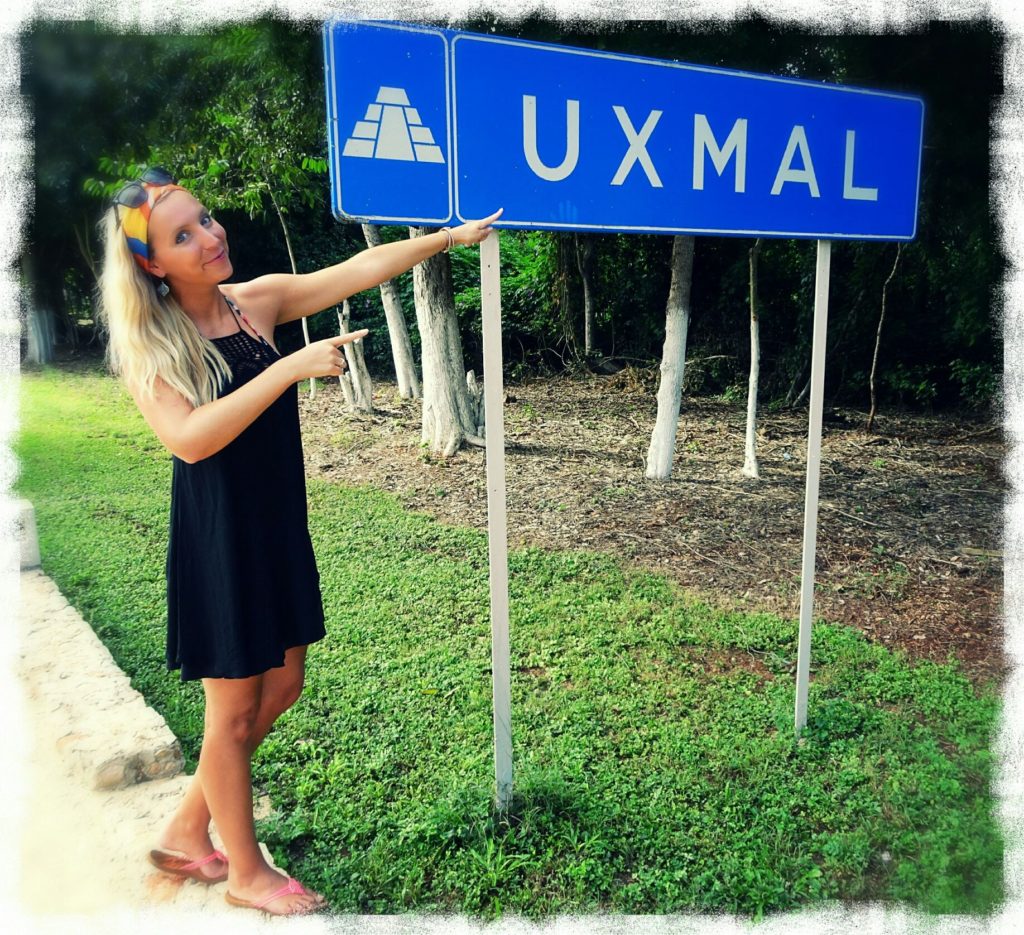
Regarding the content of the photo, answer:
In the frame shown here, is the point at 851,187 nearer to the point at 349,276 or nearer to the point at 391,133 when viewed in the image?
the point at 391,133

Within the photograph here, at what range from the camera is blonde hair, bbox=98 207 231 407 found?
1882 millimetres

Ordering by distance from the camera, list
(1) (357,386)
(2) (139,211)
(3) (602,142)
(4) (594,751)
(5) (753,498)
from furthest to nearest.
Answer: (1) (357,386)
(5) (753,498)
(4) (594,751)
(3) (602,142)
(2) (139,211)

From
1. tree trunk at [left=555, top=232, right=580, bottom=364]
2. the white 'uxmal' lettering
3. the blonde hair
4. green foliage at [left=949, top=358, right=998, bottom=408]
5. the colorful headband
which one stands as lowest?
green foliage at [left=949, top=358, right=998, bottom=408]

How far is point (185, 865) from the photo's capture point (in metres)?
2.33

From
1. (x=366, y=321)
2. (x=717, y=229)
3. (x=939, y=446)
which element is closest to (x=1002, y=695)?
(x=717, y=229)

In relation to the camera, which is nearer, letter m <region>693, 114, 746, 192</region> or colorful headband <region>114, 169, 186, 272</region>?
colorful headband <region>114, 169, 186, 272</region>

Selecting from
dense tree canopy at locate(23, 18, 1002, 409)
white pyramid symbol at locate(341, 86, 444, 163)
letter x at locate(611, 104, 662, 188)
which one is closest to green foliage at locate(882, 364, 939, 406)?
dense tree canopy at locate(23, 18, 1002, 409)

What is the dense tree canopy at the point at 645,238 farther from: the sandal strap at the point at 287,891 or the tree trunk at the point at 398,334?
the sandal strap at the point at 287,891

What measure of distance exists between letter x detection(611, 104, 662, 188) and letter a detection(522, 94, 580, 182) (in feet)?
0.48

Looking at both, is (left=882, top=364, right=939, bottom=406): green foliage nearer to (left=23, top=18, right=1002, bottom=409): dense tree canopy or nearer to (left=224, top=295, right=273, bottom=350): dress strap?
(left=23, top=18, right=1002, bottom=409): dense tree canopy

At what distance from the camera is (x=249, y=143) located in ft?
28.3

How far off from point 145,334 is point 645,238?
9861 millimetres

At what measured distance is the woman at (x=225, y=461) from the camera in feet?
6.20

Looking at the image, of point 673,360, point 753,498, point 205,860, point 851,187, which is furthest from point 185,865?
point 673,360
